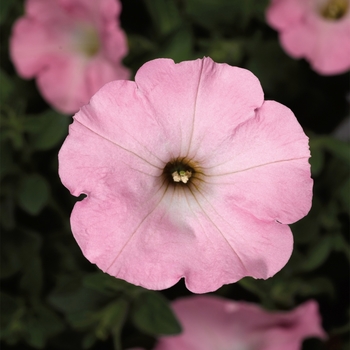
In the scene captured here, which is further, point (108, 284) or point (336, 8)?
point (336, 8)

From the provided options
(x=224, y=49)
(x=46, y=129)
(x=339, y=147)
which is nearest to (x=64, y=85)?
(x=46, y=129)

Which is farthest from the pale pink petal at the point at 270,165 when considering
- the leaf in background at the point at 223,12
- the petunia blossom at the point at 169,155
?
the leaf in background at the point at 223,12

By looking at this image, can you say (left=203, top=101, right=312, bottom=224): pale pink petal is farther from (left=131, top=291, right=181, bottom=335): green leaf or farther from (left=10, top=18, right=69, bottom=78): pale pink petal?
(left=10, top=18, right=69, bottom=78): pale pink petal

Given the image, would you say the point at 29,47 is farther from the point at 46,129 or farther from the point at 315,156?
the point at 315,156

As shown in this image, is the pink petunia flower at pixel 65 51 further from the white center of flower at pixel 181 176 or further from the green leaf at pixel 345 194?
the green leaf at pixel 345 194

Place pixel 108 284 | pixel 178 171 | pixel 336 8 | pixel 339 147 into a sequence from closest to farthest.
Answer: pixel 178 171
pixel 108 284
pixel 339 147
pixel 336 8

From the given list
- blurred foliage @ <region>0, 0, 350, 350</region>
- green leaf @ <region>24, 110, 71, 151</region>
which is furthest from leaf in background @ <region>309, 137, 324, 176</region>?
green leaf @ <region>24, 110, 71, 151</region>
